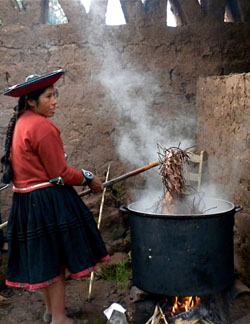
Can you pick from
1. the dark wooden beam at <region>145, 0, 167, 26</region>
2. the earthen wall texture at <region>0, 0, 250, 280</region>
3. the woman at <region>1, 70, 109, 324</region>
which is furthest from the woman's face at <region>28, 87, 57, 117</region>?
the dark wooden beam at <region>145, 0, 167, 26</region>

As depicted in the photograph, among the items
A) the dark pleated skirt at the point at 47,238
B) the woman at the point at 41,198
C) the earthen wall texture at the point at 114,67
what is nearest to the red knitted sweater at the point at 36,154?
the woman at the point at 41,198

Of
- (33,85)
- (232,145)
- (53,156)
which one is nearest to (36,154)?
(53,156)

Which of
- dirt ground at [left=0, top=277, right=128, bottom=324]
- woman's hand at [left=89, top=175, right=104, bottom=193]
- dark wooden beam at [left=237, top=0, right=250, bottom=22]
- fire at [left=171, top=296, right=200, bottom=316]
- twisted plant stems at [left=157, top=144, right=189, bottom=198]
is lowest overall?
dirt ground at [left=0, top=277, right=128, bottom=324]

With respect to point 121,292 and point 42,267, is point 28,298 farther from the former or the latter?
point 42,267

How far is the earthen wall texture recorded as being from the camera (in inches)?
209

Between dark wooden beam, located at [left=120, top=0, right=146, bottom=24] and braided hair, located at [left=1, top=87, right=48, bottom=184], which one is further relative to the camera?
dark wooden beam, located at [left=120, top=0, right=146, bottom=24]

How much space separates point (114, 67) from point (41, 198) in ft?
8.04

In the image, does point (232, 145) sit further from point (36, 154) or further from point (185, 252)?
point (36, 154)

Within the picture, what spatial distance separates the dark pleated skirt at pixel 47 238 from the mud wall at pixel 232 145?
1.58 metres

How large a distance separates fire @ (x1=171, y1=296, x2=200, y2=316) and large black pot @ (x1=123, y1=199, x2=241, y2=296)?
0.98 feet

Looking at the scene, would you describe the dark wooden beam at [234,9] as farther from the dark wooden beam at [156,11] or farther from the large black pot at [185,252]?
the large black pot at [185,252]

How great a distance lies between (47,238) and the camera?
11.9 feet

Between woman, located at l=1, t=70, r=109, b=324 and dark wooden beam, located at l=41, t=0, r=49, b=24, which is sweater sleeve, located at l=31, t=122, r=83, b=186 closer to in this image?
woman, located at l=1, t=70, r=109, b=324

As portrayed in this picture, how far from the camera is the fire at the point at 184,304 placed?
379 cm
